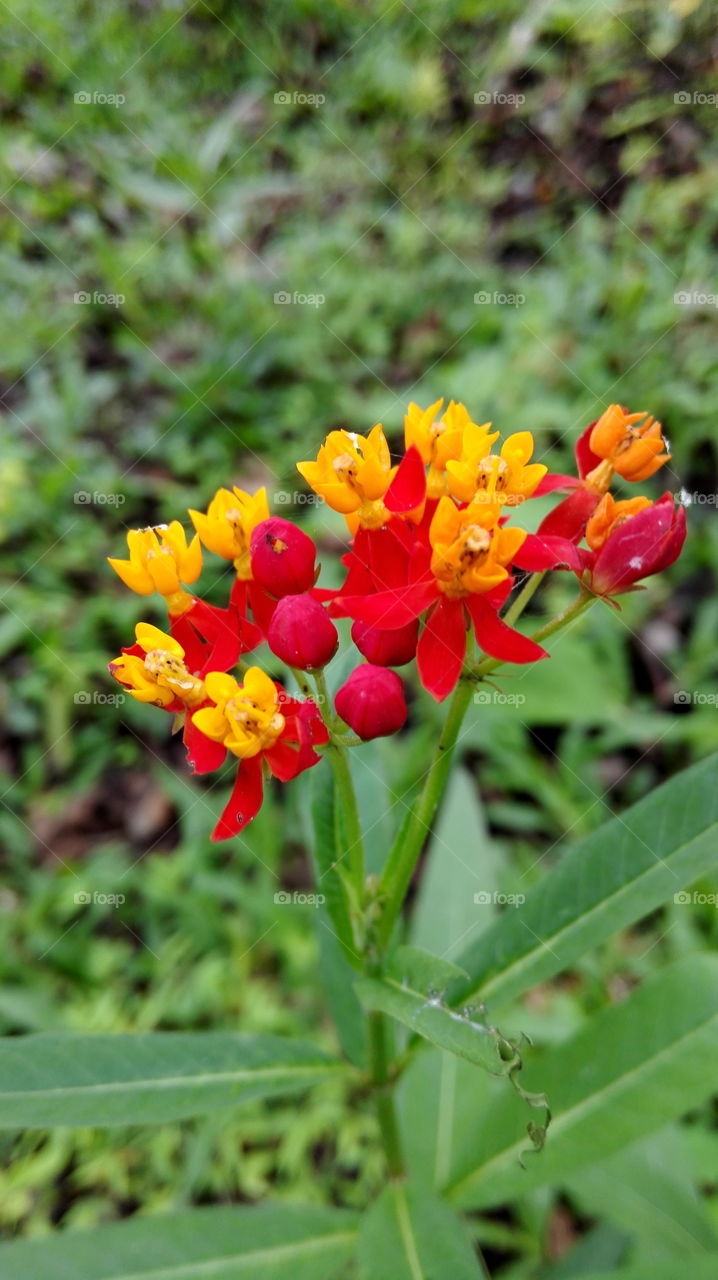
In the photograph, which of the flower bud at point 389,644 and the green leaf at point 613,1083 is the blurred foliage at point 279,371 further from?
the flower bud at point 389,644

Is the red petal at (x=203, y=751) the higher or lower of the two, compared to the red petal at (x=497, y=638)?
lower

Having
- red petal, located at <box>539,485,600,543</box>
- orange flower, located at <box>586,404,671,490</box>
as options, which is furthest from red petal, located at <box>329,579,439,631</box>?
orange flower, located at <box>586,404,671,490</box>

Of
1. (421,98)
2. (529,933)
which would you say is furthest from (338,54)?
(529,933)

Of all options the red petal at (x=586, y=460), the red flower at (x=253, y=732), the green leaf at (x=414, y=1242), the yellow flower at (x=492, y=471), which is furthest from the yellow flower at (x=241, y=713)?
the green leaf at (x=414, y=1242)

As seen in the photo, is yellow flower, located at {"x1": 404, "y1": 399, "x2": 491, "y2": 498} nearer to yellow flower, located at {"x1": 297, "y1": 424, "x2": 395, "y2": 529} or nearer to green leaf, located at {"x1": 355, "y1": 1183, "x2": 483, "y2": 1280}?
yellow flower, located at {"x1": 297, "y1": 424, "x2": 395, "y2": 529}

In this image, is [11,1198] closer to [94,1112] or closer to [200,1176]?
[200,1176]

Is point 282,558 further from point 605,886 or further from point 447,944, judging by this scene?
point 447,944
